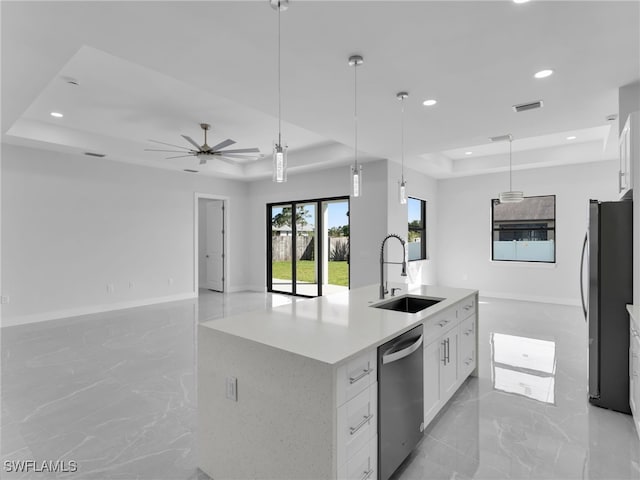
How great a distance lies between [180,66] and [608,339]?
3957mm

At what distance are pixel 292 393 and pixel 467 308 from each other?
2.04 metres

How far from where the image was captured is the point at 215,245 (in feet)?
28.1

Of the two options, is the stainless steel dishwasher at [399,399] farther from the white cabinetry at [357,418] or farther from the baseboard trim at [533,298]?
the baseboard trim at [533,298]

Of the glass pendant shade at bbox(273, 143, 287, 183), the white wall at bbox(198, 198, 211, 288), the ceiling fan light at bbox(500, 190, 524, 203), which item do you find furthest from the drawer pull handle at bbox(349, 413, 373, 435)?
the white wall at bbox(198, 198, 211, 288)

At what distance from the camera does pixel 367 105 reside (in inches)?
144

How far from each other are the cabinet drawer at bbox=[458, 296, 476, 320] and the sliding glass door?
395cm

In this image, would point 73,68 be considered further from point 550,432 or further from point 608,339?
point 608,339

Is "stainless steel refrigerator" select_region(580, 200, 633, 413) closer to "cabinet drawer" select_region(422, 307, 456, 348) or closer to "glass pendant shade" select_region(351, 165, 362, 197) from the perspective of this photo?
"cabinet drawer" select_region(422, 307, 456, 348)

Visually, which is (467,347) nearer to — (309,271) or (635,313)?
(635,313)

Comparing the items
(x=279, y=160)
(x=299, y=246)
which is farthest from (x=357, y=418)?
(x=299, y=246)

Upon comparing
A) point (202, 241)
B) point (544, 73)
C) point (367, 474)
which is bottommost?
point (367, 474)

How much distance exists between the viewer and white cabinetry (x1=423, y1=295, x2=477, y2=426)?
2.23 metres

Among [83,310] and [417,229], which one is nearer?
[83,310]

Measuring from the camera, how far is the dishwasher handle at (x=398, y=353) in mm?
1718
